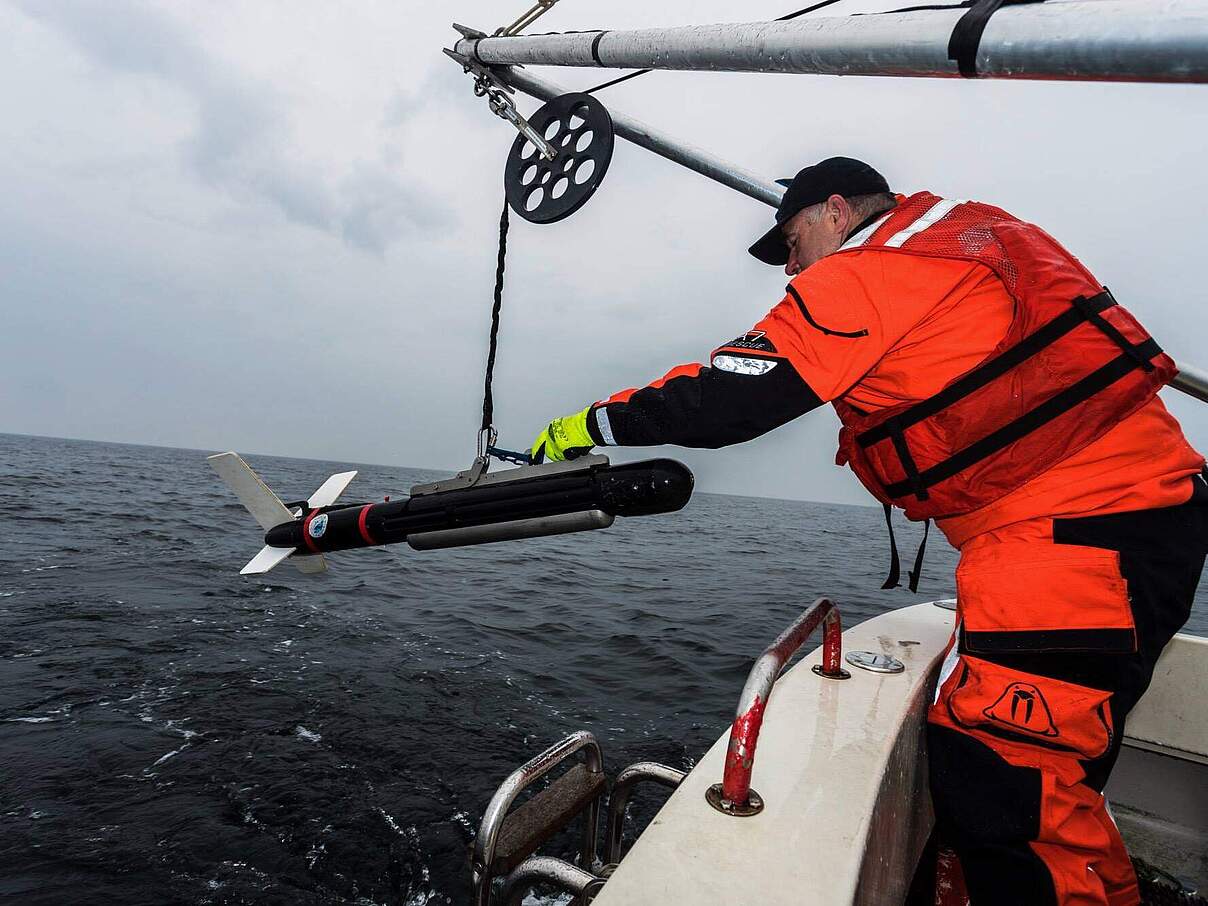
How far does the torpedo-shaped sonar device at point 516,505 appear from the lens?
9.82ft

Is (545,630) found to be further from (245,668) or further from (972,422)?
(972,422)

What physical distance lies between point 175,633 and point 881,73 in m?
9.13

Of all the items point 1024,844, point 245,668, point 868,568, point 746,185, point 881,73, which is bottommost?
point 868,568

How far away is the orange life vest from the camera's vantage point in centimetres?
201

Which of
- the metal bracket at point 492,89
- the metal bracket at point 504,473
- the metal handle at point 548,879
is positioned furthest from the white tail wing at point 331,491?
the metal handle at point 548,879

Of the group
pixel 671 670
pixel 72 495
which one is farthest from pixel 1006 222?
pixel 72 495

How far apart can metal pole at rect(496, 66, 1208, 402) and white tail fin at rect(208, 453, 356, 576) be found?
3.91 meters

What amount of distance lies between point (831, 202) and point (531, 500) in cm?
211

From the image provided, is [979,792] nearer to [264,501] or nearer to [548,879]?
[548,879]

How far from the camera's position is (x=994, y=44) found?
4.42ft

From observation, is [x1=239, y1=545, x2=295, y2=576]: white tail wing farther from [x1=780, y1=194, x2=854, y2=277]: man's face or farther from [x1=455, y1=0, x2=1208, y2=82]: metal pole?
[x1=455, y1=0, x2=1208, y2=82]: metal pole

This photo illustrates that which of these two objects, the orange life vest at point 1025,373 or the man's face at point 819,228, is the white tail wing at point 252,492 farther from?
the orange life vest at point 1025,373

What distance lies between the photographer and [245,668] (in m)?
6.53

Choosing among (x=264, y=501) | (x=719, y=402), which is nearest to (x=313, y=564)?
(x=264, y=501)
